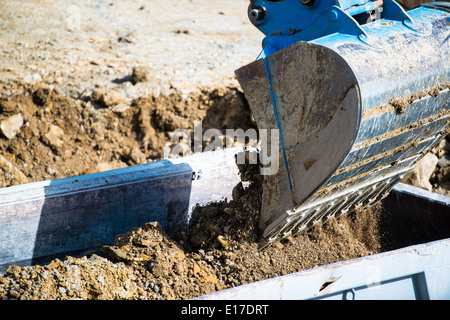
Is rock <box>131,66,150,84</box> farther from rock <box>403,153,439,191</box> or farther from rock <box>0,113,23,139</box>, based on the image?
rock <box>403,153,439,191</box>

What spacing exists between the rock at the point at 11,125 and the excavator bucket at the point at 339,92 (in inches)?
112

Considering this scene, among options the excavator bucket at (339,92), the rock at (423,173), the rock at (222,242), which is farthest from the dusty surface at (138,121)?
the excavator bucket at (339,92)

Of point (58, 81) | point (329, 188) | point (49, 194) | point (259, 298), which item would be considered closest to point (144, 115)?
point (58, 81)

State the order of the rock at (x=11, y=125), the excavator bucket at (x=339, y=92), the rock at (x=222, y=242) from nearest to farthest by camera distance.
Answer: the excavator bucket at (x=339, y=92)
the rock at (x=222, y=242)
the rock at (x=11, y=125)

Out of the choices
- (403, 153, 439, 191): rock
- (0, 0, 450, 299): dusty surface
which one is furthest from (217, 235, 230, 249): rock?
(403, 153, 439, 191): rock

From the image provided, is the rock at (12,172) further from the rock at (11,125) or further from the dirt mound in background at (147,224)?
the rock at (11,125)

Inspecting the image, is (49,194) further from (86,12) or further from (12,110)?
(86,12)

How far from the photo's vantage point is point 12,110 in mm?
4680

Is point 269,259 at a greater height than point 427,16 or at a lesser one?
lesser

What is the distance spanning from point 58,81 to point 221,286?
3372 millimetres

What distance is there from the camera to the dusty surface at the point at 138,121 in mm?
2631

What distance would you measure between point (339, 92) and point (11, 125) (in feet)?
11.4

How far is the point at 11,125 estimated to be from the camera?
15.2 feet

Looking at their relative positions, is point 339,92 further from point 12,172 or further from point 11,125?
point 11,125
